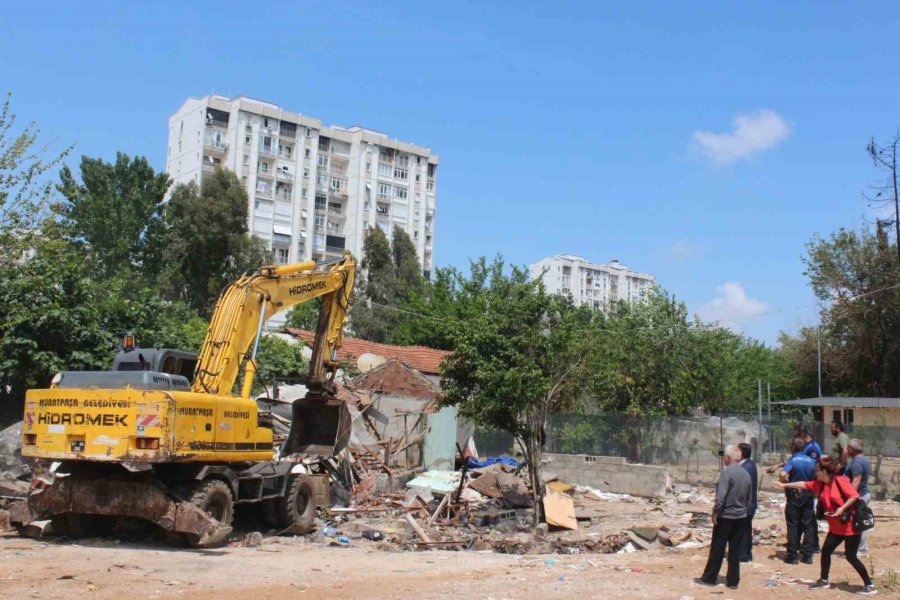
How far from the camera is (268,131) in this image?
75.8m

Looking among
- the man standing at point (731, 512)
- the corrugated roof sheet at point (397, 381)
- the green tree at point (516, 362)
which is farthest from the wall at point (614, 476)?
the man standing at point (731, 512)

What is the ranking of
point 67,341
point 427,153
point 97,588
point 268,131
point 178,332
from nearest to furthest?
point 97,588 → point 67,341 → point 178,332 → point 268,131 → point 427,153

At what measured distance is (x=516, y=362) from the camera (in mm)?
16766

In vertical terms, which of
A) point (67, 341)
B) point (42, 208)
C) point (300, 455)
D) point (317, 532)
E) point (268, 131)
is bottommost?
point (317, 532)

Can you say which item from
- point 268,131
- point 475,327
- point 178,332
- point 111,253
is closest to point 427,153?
point 268,131

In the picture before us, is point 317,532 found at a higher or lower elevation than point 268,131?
lower

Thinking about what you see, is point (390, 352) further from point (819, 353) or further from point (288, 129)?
point (288, 129)

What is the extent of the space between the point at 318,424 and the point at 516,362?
396cm

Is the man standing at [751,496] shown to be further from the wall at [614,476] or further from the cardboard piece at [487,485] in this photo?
the wall at [614,476]

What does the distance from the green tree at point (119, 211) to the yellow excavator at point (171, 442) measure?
33.7 meters

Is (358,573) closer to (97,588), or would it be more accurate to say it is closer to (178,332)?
(97,588)

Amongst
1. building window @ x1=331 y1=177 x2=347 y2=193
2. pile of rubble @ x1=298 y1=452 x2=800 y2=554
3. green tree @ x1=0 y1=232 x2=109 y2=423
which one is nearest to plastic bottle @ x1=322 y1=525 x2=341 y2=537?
pile of rubble @ x1=298 y1=452 x2=800 y2=554

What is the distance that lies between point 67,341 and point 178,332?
3519 mm

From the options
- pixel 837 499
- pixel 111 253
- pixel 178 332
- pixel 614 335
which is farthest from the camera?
pixel 111 253
